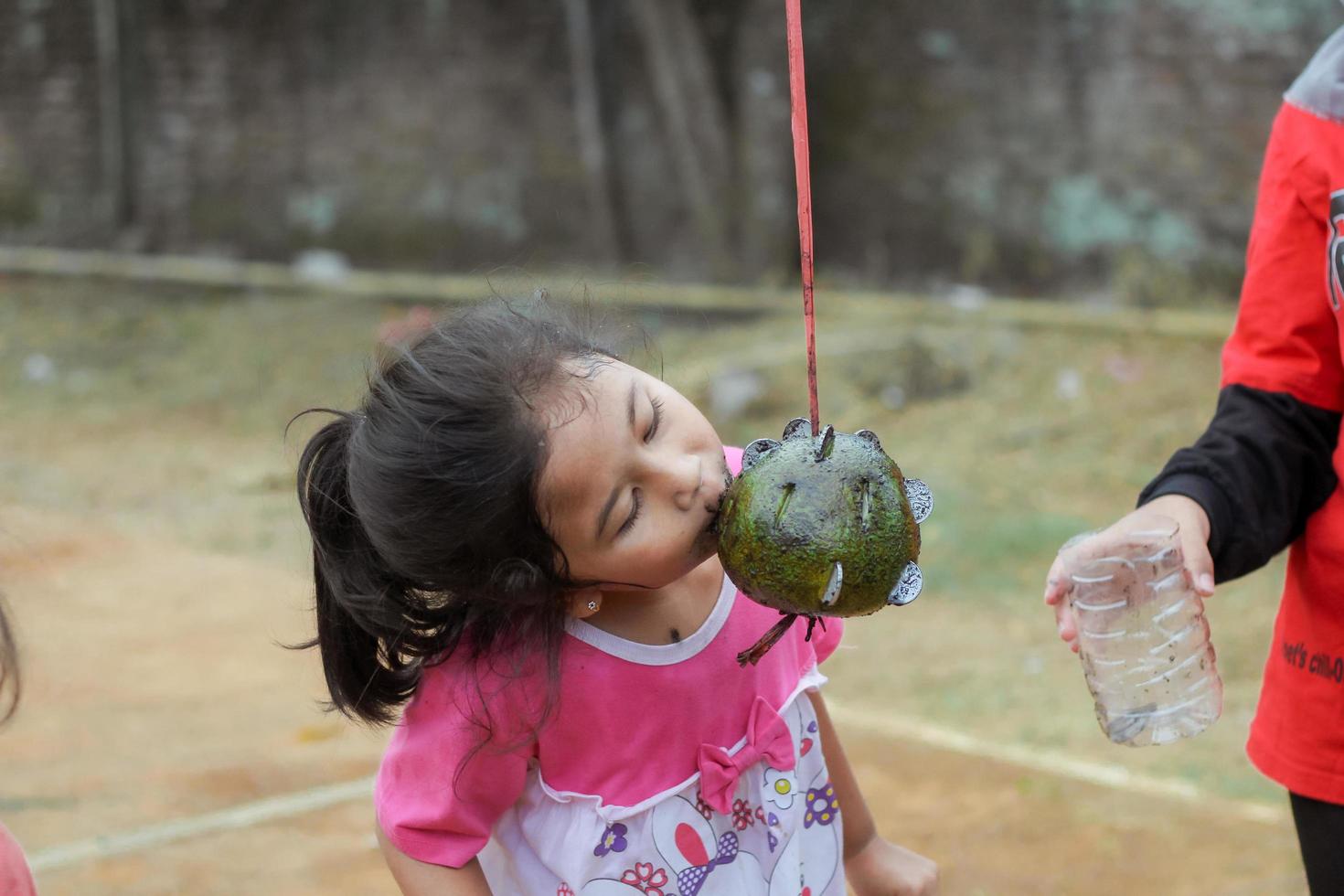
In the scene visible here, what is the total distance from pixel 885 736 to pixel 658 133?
5.71 m

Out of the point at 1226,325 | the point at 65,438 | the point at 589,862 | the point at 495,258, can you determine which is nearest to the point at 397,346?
the point at 589,862

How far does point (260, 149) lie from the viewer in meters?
10.5

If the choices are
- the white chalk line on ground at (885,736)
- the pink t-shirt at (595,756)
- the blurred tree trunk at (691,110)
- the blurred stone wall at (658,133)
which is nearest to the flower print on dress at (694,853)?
the pink t-shirt at (595,756)

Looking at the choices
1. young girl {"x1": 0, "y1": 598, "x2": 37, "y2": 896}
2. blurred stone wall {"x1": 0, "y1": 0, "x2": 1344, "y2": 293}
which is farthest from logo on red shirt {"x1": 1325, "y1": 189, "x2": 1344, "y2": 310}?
blurred stone wall {"x1": 0, "y1": 0, "x2": 1344, "y2": 293}

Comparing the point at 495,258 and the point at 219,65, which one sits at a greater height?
the point at 219,65

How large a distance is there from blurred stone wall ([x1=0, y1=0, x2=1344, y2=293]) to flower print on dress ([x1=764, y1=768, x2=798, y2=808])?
19.2 feet

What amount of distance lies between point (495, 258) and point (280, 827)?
644 cm

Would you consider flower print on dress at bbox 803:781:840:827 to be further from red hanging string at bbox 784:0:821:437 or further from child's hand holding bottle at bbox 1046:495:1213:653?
red hanging string at bbox 784:0:821:437

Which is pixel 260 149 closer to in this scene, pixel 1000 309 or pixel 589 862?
pixel 1000 309

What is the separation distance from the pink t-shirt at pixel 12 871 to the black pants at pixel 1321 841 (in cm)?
164

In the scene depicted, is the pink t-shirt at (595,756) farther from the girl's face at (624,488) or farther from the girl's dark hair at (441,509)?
the girl's face at (624,488)

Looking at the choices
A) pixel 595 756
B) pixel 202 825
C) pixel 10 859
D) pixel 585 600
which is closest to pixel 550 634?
pixel 585 600

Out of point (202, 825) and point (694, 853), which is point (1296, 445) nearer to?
point (694, 853)

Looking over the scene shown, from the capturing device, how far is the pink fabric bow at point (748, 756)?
6.65ft
